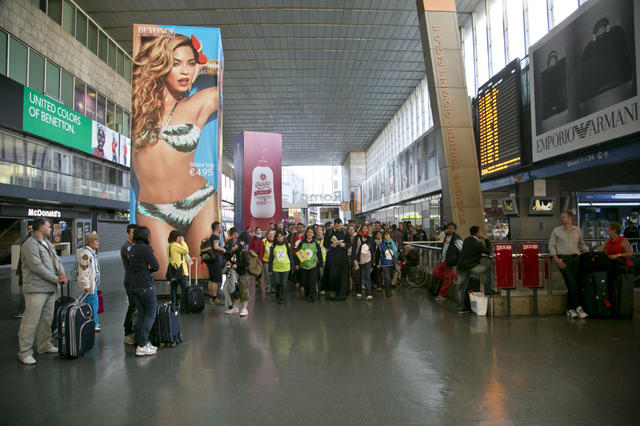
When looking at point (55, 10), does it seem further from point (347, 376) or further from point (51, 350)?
point (347, 376)

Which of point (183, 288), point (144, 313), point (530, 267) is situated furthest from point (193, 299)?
point (530, 267)

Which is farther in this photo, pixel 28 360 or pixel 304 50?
Result: pixel 304 50

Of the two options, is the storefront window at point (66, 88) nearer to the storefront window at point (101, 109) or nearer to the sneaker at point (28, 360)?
the storefront window at point (101, 109)

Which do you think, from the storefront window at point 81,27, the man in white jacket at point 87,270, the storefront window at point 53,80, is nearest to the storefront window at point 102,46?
the storefront window at point 81,27

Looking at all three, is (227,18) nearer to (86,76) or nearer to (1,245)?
(86,76)

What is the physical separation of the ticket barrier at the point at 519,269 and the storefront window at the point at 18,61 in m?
18.5

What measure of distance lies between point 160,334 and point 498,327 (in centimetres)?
499

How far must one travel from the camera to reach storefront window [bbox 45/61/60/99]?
59.2 ft

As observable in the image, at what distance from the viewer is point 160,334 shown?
5.23 m

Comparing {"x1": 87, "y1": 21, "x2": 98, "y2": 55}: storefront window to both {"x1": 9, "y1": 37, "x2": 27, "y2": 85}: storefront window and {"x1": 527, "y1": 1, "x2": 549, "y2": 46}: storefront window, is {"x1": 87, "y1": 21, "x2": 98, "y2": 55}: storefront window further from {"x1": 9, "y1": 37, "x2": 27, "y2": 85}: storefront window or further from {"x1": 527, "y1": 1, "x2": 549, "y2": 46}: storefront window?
{"x1": 527, "y1": 1, "x2": 549, "y2": 46}: storefront window

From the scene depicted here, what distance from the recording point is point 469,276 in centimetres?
744

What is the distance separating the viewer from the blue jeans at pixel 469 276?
7.36 m

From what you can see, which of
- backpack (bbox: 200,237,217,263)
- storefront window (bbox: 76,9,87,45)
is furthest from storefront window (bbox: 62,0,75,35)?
backpack (bbox: 200,237,217,263)

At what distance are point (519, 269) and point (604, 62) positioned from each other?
4640mm
